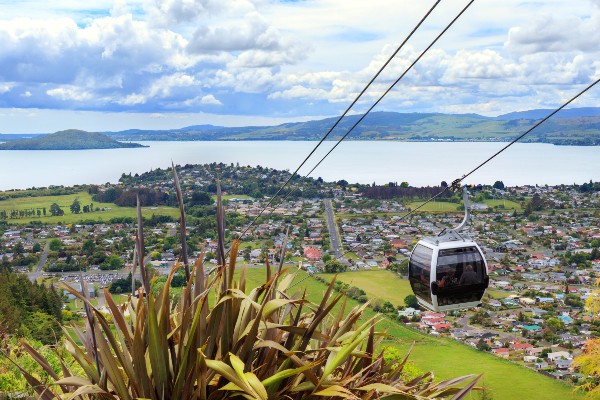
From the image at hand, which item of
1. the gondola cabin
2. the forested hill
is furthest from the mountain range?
the gondola cabin

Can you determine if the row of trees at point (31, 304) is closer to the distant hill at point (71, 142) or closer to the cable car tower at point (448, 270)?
the cable car tower at point (448, 270)

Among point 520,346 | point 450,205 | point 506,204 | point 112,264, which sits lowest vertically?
point 520,346

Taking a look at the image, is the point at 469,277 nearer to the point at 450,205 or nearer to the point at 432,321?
the point at 432,321

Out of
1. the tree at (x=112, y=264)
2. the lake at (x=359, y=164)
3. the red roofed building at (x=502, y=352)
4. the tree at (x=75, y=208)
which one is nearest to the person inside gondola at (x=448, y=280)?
the red roofed building at (x=502, y=352)

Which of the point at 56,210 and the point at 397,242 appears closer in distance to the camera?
the point at 397,242

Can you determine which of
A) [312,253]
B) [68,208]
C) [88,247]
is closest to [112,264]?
[88,247]

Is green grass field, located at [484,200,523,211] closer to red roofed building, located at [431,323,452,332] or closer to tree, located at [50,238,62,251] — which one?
red roofed building, located at [431,323,452,332]

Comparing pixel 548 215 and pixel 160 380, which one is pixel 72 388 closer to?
pixel 160 380
